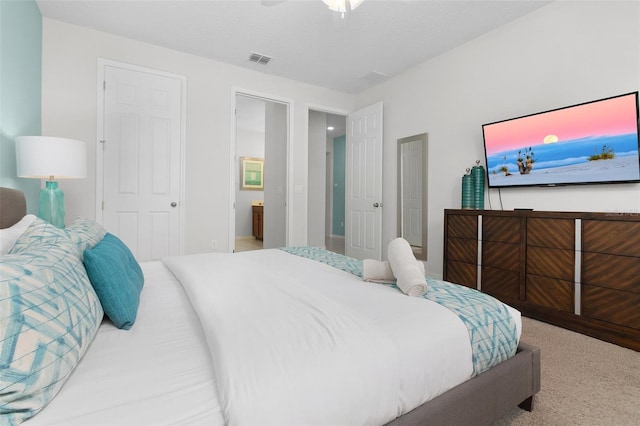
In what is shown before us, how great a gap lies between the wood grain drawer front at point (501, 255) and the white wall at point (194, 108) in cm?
254

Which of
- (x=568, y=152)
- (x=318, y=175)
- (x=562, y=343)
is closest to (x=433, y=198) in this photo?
(x=568, y=152)

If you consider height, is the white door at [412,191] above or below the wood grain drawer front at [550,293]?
above

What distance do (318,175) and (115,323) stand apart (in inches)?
196

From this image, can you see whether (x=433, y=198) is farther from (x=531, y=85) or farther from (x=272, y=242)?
(x=272, y=242)

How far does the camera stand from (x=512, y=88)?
309 centimetres

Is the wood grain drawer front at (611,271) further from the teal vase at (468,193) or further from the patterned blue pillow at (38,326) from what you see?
the patterned blue pillow at (38,326)

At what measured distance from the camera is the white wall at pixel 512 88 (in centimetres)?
243

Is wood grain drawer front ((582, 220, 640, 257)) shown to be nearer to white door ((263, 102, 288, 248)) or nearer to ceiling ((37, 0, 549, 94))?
ceiling ((37, 0, 549, 94))

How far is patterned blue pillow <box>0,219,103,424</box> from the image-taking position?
605 mm

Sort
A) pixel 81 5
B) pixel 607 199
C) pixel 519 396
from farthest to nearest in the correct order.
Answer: pixel 81 5
pixel 607 199
pixel 519 396

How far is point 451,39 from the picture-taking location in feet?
11.1

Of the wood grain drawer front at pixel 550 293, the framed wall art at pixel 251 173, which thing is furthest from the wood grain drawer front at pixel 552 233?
the framed wall art at pixel 251 173

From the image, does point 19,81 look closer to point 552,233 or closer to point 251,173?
point 552,233

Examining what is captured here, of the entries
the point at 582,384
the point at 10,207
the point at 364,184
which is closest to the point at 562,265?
the point at 582,384
